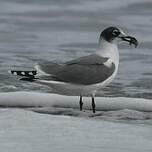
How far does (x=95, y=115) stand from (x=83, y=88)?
0.82 meters

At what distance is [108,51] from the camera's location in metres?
6.34

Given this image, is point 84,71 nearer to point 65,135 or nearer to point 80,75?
point 80,75

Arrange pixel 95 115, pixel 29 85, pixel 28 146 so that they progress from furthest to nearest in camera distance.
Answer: pixel 29 85 → pixel 95 115 → pixel 28 146

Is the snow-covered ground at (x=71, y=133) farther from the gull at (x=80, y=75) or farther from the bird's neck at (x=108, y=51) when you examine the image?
the bird's neck at (x=108, y=51)

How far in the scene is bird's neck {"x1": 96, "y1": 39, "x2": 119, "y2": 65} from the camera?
628cm

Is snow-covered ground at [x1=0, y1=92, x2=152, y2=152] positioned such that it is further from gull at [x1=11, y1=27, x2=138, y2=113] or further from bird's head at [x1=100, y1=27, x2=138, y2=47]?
bird's head at [x1=100, y1=27, x2=138, y2=47]

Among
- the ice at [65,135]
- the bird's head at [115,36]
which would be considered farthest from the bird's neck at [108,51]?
the ice at [65,135]

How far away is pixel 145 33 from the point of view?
10.1 metres

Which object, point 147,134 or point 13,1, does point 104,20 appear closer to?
point 13,1

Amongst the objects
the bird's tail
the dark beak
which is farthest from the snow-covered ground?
the dark beak

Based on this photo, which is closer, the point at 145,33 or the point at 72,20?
the point at 145,33

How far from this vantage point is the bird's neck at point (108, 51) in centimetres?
628

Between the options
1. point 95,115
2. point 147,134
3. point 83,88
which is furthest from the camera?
point 83,88

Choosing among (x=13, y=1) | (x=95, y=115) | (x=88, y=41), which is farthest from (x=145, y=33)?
(x=95, y=115)
